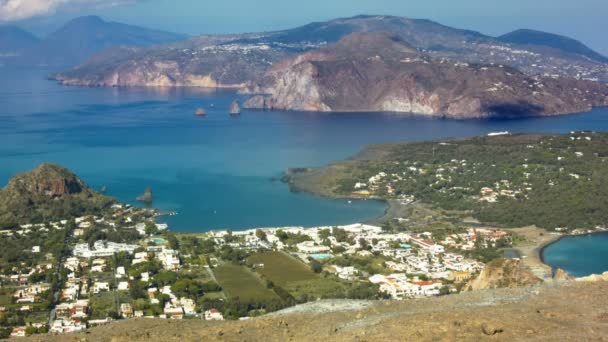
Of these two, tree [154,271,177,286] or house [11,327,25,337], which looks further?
tree [154,271,177,286]

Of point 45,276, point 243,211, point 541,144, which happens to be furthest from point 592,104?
point 45,276

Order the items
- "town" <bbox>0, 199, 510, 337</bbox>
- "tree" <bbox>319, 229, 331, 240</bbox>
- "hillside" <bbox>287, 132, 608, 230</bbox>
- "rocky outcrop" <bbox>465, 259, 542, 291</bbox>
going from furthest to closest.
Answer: "hillside" <bbox>287, 132, 608, 230</bbox>
"tree" <bbox>319, 229, 331, 240</bbox>
"town" <bbox>0, 199, 510, 337</bbox>
"rocky outcrop" <bbox>465, 259, 542, 291</bbox>

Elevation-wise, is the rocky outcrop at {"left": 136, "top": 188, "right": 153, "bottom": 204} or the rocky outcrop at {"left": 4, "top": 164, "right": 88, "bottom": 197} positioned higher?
the rocky outcrop at {"left": 4, "top": 164, "right": 88, "bottom": 197}

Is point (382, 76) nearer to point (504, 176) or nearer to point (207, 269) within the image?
point (504, 176)

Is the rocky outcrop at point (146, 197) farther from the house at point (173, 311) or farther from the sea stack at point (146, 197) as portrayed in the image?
the house at point (173, 311)

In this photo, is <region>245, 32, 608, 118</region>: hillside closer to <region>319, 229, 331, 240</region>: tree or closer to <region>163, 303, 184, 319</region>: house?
<region>319, 229, 331, 240</region>: tree

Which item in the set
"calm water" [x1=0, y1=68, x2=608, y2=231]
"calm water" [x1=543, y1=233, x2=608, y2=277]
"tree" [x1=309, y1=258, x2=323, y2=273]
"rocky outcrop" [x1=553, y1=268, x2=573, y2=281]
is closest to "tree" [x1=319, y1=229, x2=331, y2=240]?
"calm water" [x1=0, y1=68, x2=608, y2=231]

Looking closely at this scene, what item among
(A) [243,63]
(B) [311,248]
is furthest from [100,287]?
(A) [243,63]

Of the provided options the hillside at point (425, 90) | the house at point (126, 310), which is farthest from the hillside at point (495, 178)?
the hillside at point (425, 90)
